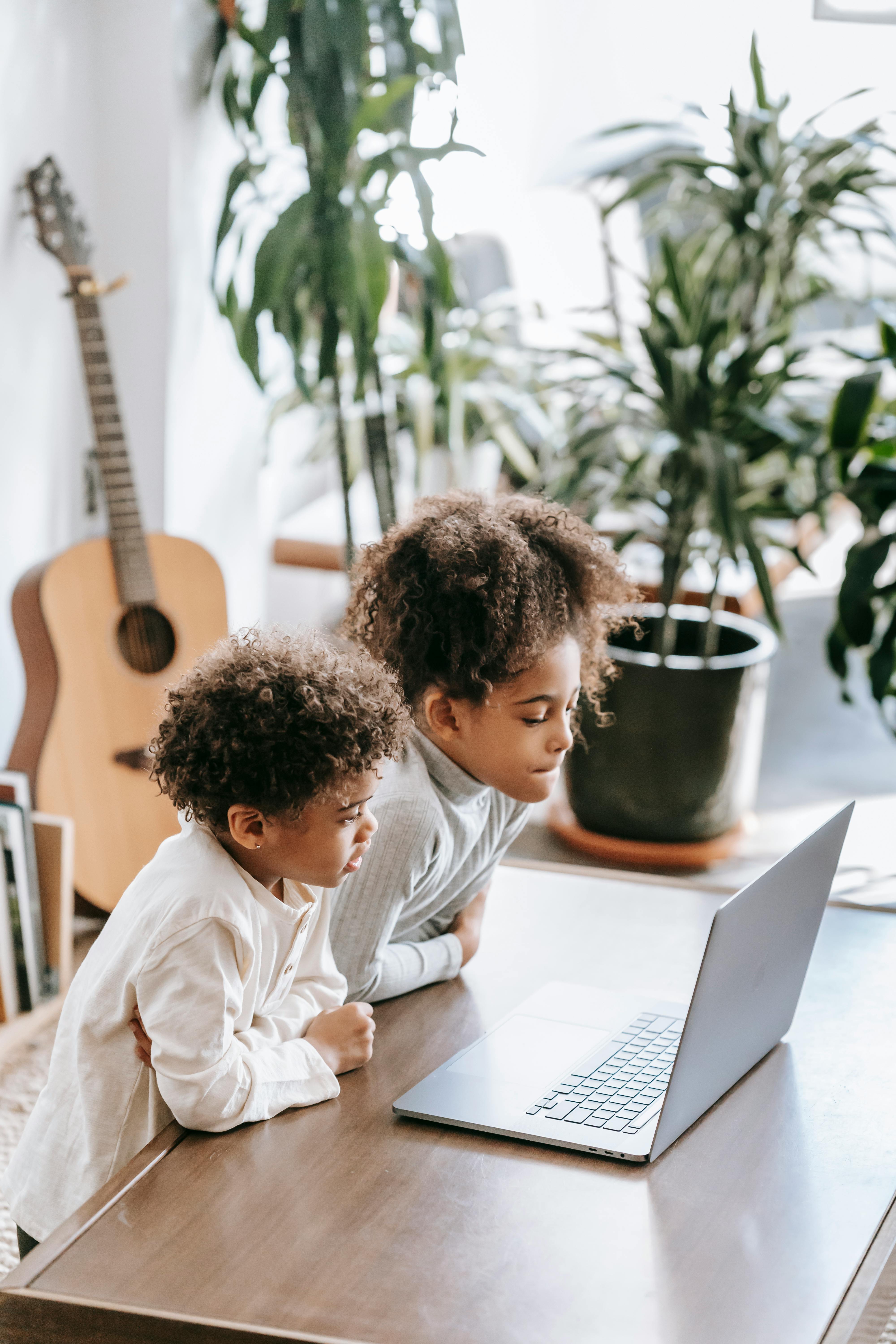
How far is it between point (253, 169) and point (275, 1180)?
2.19m

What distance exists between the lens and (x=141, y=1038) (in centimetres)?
98

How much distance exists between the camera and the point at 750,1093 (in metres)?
1.03

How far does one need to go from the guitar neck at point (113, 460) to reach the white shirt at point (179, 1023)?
1426mm

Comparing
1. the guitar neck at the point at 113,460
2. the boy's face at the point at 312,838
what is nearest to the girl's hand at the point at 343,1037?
the boy's face at the point at 312,838

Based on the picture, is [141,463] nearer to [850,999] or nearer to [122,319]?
[122,319]

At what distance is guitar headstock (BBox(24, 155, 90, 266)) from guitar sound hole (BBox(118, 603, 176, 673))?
632mm

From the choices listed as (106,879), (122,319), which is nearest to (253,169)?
(122,319)

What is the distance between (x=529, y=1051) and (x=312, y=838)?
0.27 meters

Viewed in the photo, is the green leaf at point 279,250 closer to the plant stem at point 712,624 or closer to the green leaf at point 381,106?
the green leaf at point 381,106

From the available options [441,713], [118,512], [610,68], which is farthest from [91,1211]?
[610,68]

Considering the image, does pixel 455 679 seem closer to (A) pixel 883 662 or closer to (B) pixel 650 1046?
(B) pixel 650 1046

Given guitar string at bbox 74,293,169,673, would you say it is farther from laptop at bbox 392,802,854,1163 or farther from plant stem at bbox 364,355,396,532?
laptop at bbox 392,802,854,1163

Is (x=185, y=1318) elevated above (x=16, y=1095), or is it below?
above

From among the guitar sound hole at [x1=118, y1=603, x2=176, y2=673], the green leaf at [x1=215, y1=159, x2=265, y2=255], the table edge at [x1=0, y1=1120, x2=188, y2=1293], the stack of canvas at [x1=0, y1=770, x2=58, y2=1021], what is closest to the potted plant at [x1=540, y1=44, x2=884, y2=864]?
the green leaf at [x1=215, y1=159, x2=265, y2=255]
